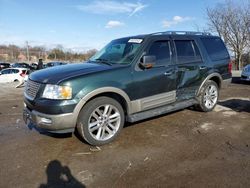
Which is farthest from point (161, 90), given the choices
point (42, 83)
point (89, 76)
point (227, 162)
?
point (42, 83)

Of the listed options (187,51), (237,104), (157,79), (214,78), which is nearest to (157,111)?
(157,79)

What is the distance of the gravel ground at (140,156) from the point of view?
3.33m

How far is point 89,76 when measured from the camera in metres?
4.34

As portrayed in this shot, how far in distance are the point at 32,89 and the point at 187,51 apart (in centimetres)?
345

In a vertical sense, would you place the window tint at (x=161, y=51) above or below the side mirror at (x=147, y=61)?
above

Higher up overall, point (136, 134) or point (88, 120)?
point (88, 120)

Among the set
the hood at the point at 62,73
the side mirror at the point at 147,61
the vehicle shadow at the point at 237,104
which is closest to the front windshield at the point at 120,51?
the side mirror at the point at 147,61

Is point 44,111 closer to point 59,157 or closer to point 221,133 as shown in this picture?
point 59,157

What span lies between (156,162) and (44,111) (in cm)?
190

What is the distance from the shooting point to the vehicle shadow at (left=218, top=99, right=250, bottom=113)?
23.0 ft

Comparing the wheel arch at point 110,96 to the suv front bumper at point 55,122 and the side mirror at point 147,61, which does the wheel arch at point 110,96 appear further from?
the side mirror at point 147,61

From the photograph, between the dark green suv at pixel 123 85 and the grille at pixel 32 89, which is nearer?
the dark green suv at pixel 123 85

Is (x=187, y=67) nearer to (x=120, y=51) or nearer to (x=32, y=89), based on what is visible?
(x=120, y=51)

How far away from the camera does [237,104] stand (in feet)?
25.2
